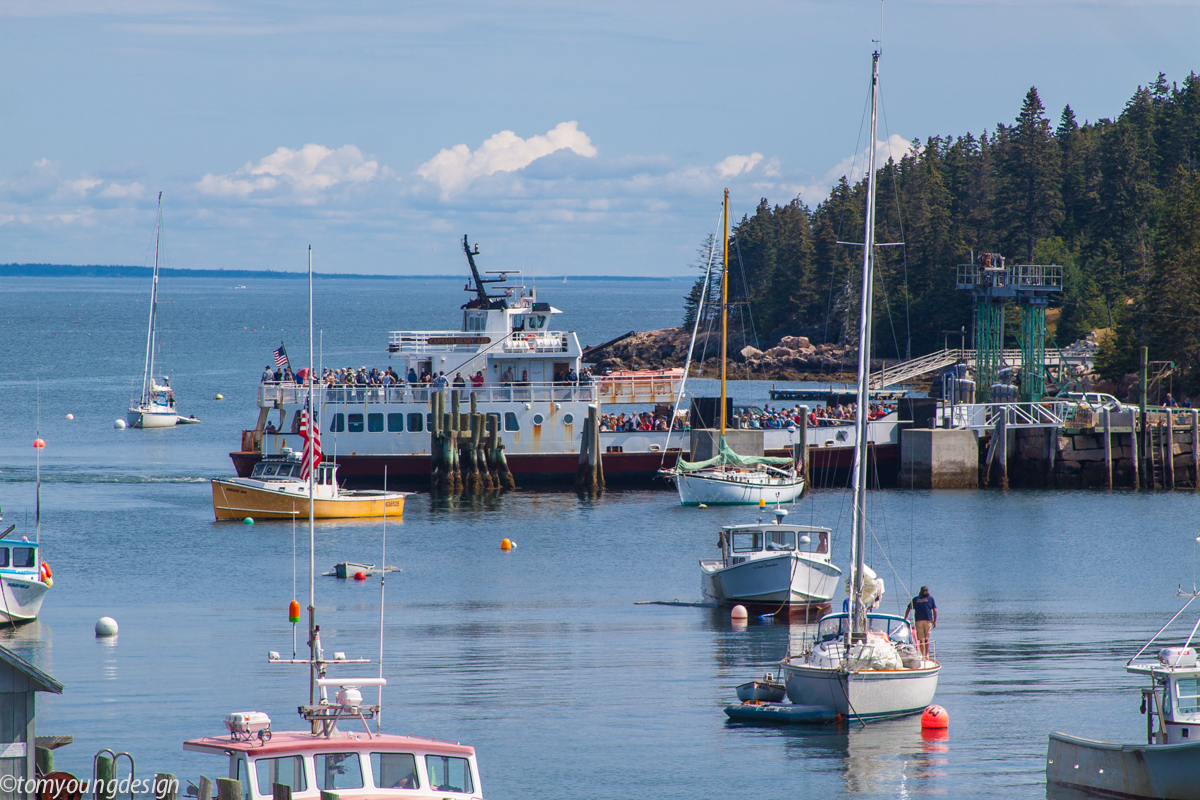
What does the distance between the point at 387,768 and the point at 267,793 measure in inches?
47.8

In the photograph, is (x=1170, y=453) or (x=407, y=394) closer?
(x=407, y=394)

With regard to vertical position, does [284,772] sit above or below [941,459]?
below

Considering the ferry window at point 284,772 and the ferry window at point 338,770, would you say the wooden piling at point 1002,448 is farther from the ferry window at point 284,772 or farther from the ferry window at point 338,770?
the ferry window at point 284,772

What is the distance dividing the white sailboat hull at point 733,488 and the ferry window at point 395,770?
3672 cm

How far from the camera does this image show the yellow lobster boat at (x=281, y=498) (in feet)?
156

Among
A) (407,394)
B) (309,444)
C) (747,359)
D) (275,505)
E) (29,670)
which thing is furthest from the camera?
(747,359)

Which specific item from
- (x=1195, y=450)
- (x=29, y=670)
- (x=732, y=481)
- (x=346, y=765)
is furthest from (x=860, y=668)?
(x=1195, y=450)

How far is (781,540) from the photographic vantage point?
110ft

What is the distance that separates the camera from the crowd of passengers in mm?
54938

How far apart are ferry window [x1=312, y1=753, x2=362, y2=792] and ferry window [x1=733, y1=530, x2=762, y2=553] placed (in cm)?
1989

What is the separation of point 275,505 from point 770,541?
68.3 feet

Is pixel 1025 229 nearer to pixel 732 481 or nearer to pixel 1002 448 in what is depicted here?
pixel 1002 448

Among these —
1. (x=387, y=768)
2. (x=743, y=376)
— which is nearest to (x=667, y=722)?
(x=387, y=768)

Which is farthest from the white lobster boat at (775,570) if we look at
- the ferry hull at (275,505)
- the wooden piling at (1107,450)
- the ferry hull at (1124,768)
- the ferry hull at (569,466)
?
the wooden piling at (1107,450)
